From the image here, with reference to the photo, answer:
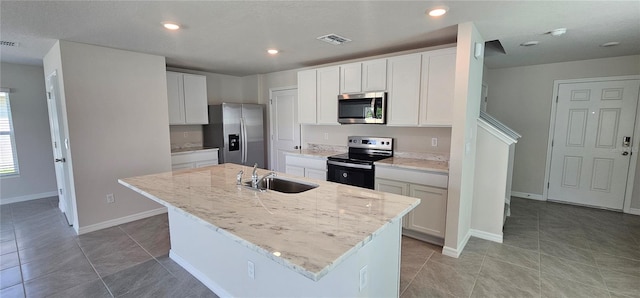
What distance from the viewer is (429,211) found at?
3.06 m

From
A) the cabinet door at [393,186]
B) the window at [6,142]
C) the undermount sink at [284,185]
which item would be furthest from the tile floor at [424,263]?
the window at [6,142]

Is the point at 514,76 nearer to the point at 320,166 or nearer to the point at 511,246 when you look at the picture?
the point at 511,246

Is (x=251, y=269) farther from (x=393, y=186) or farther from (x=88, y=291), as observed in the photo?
(x=393, y=186)

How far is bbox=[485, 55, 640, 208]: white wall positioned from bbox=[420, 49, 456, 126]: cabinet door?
252 centimetres

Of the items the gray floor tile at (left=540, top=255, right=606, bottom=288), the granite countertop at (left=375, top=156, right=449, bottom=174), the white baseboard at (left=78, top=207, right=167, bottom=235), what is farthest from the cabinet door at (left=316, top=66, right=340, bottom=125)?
the gray floor tile at (left=540, top=255, right=606, bottom=288)

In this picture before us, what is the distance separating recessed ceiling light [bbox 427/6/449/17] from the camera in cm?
220

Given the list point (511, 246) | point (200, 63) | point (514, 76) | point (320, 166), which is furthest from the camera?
point (514, 76)

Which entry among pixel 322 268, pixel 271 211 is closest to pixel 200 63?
pixel 271 211

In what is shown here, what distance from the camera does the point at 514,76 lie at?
476 centimetres

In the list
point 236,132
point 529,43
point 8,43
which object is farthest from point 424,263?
point 8,43

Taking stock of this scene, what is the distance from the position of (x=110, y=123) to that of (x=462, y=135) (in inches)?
160

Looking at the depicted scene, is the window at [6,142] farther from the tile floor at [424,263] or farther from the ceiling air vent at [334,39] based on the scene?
the ceiling air vent at [334,39]

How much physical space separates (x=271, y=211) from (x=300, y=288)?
0.48 metres

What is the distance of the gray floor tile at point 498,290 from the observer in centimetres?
225
